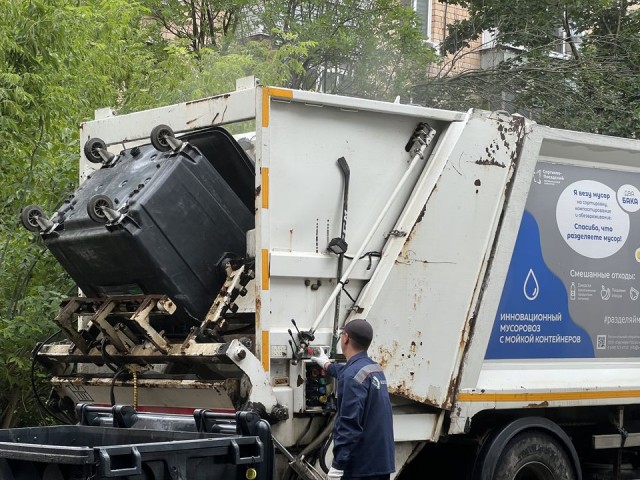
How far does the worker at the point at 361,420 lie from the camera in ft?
15.7

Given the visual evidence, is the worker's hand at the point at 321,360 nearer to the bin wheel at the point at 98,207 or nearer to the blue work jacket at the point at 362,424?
the blue work jacket at the point at 362,424

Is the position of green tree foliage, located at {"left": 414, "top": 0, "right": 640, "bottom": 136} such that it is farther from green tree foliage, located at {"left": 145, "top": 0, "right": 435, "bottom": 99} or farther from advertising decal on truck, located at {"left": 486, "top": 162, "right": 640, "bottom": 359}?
advertising decal on truck, located at {"left": 486, "top": 162, "right": 640, "bottom": 359}

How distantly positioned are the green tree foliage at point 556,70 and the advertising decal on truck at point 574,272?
232 inches

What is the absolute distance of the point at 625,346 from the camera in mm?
6965

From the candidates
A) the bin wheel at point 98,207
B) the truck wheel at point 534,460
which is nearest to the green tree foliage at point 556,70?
the truck wheel at point 534,460

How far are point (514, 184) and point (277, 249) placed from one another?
165 cm

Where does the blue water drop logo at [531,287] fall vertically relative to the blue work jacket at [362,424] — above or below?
above

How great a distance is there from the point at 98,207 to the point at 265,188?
0.82 meters

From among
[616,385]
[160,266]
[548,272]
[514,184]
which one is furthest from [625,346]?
[160,266]

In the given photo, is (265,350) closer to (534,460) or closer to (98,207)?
(98,207)

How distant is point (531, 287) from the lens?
20.9 ft

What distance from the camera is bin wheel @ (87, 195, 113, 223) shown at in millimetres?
5164

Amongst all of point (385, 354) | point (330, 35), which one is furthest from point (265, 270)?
point (330, 35)

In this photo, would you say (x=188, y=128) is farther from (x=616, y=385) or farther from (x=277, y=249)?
(x=616, y=385)
